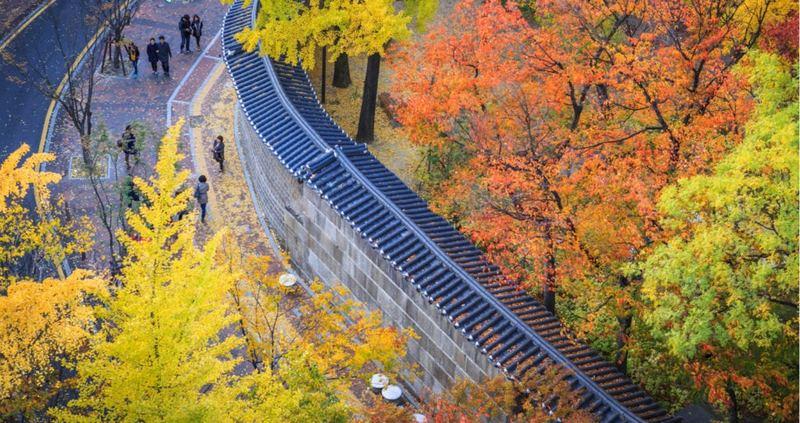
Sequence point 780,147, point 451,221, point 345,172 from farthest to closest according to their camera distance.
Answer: point 451,221, point 345,172, point 780,147

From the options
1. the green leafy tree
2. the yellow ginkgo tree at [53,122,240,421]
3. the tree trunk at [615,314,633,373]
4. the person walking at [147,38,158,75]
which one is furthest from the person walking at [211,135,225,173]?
the green leafy tree

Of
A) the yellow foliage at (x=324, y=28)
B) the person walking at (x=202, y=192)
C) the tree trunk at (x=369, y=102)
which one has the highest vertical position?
the yellow foliage at (x=324, y=28)

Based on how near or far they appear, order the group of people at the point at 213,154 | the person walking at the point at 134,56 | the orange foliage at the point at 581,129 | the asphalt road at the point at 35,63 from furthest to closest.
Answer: the person walking at the point at 134,56
the asphalt road at the point at 35,63
the group of people at the point at 213,154
the orange foliage at the point at 581,129

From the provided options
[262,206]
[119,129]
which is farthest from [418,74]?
[119,129]

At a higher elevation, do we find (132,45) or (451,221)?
(132,45)

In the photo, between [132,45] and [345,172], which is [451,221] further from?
[132,45]

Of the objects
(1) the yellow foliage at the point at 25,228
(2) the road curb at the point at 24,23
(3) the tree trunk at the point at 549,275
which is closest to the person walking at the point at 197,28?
(2) the road curb at the point at 24,23

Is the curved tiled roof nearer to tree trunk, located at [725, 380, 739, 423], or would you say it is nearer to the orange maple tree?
the orange maple tree

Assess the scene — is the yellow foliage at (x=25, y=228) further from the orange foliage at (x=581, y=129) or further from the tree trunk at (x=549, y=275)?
the tree trunk at (x=549, y=275)
